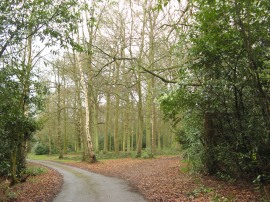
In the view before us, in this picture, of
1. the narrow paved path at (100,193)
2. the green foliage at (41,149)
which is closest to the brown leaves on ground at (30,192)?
the narrow paved path at (100,193)

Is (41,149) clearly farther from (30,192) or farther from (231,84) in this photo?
(231,84)

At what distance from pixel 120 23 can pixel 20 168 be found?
15.2 metres

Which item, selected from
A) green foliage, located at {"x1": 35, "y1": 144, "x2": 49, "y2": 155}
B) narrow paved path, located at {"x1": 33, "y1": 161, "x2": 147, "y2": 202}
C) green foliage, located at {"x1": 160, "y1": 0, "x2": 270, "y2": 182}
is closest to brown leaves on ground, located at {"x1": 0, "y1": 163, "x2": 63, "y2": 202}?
narrow paved path, located at {"x1": 33, "y1": 161, "x2": 147, "y2": 202}

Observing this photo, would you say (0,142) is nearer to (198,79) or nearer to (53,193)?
(53,193)

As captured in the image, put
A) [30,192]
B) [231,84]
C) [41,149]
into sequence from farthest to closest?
[41,149] → [30,192] → [231,84]

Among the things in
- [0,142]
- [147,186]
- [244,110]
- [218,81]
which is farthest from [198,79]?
[0,142]

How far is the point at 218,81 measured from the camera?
721 centimetres

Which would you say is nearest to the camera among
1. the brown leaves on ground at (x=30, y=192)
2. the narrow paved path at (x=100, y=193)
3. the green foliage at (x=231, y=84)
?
the green foliage at (x=231, y=84)

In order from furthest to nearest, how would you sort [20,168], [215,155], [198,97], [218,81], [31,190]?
[20,168] → [31,190] → [215,155] → [198,97] → [218,81]

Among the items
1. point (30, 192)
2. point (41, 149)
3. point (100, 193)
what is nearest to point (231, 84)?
point (100, 193)

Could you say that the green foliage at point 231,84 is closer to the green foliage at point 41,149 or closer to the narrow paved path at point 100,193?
the narrow paved path at point 100,193

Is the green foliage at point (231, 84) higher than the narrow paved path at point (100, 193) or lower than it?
higher

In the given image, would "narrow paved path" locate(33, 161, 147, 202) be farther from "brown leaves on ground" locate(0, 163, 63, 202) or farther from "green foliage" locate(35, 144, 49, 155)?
"green foliage" locate(35, 144, 49, 155)

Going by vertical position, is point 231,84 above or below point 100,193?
above
